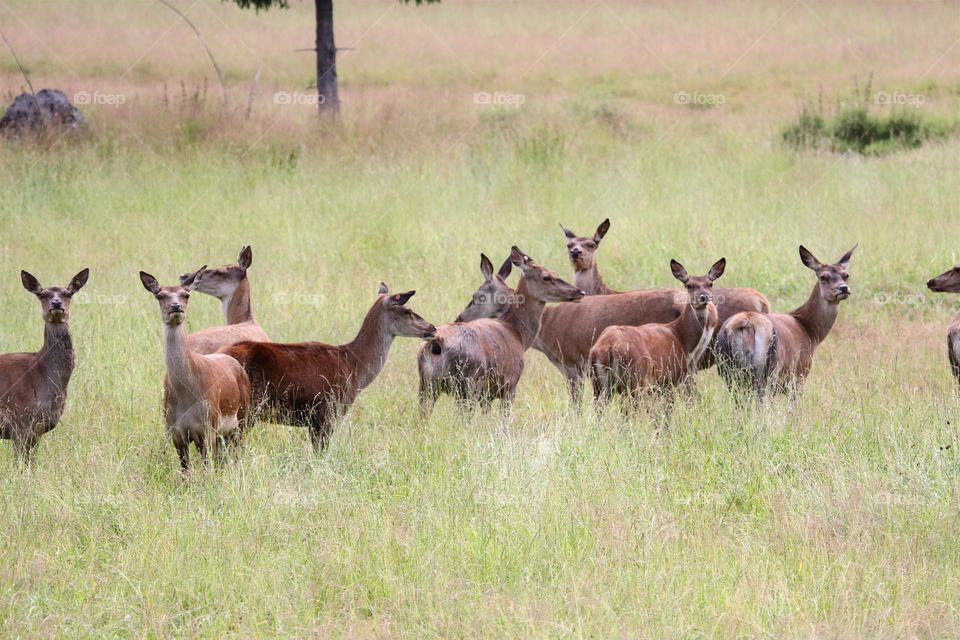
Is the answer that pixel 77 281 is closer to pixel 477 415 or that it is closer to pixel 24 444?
pixel 24 444

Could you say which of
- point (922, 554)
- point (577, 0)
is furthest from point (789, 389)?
point (577, 0)

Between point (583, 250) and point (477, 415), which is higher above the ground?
point (583, 250)

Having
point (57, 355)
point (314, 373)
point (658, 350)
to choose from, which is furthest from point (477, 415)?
point (57, 355)

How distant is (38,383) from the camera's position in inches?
312

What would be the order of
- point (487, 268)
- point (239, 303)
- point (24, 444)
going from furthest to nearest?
point (239, 303) → point (487, 268) → point (24, 444)

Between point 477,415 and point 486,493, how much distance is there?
4.76 ft

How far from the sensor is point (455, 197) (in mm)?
15820

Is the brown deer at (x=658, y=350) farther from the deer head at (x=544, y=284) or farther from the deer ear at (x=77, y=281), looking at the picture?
the deer ear at (x=77, y=281)

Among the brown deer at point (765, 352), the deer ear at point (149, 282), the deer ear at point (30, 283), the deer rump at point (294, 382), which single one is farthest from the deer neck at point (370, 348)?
the brown deer at point (765, 352)

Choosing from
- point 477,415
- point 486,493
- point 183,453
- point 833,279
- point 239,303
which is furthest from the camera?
point 239,303

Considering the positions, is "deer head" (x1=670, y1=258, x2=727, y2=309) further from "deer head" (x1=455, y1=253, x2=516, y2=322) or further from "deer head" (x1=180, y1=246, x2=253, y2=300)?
"deer head" (x1=180, y1=246, x2=253, y2=300)

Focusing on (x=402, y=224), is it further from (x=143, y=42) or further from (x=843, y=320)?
(x=143, y=42)

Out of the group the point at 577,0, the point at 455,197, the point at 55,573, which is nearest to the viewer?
the point at 55,573

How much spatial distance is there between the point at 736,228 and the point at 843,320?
245 centimetres
